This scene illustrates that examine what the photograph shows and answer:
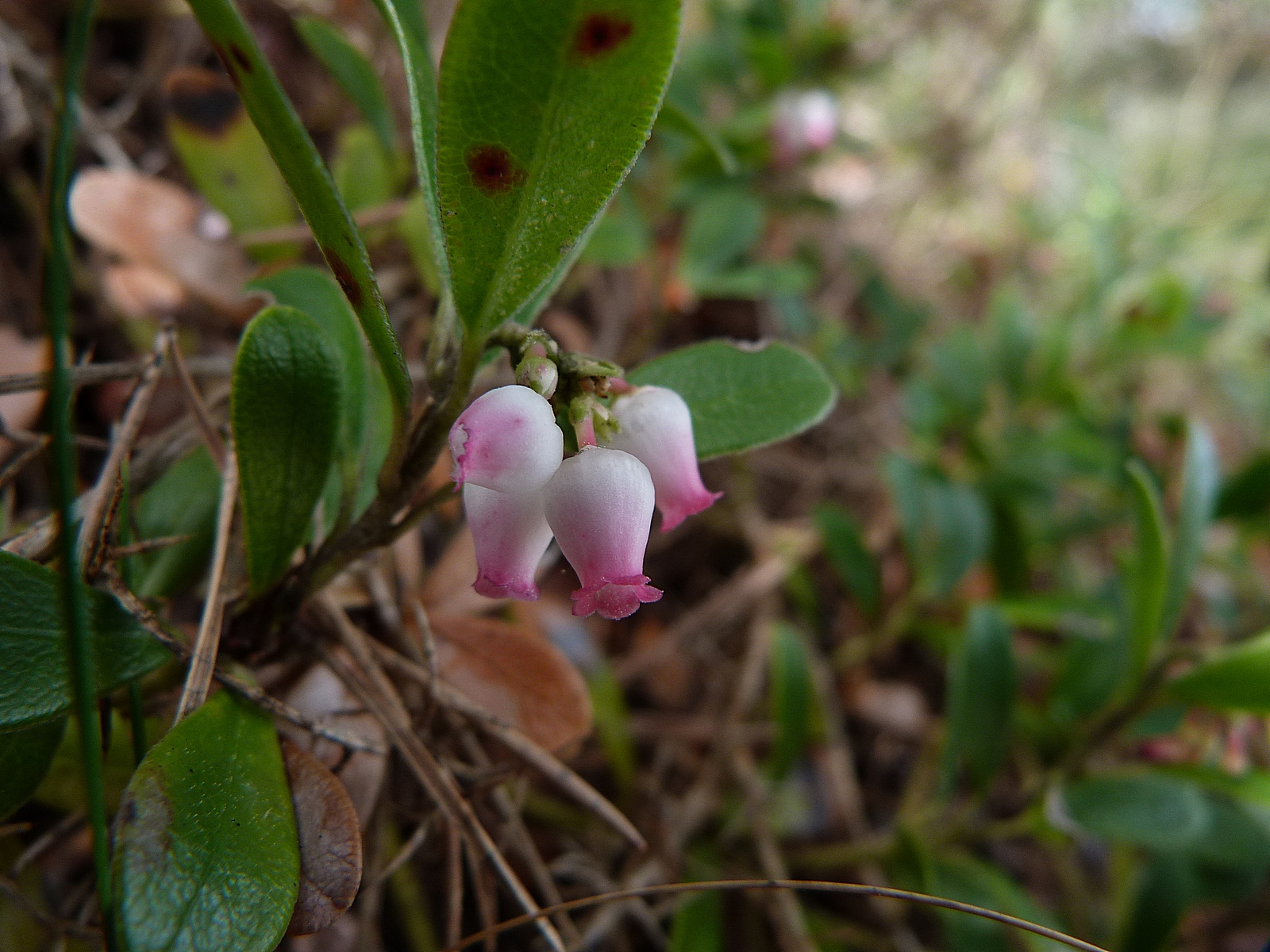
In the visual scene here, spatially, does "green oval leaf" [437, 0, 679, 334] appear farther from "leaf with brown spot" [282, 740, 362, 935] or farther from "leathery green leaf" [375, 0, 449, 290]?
"leaf with brown spot" [282, 740, 362, 935]

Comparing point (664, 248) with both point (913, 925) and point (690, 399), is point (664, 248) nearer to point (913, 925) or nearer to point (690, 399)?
point (690, 399)

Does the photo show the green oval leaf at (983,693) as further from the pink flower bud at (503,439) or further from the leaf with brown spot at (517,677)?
the pink flower bud at (503,439)

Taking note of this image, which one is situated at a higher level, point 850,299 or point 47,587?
point 47,587

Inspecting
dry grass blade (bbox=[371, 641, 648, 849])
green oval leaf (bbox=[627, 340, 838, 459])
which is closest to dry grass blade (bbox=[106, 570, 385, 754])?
dry grass blade (bbox=[371, 641, 648, 849])

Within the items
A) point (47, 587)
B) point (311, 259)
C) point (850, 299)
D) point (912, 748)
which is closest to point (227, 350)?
point (311, 259)

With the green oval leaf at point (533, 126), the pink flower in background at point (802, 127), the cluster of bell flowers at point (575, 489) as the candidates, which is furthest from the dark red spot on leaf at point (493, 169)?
the pink flower in background at point (802, 127)
